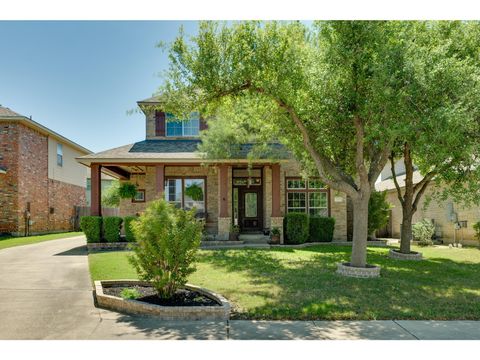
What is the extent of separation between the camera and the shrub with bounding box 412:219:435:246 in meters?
Answer: 15.5

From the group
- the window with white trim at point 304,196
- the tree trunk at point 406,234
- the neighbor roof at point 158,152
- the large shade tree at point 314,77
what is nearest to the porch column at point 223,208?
the neighbor roof at point 158,152

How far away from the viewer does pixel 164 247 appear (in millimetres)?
5707

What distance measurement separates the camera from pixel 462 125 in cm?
655

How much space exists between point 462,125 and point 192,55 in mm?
5774

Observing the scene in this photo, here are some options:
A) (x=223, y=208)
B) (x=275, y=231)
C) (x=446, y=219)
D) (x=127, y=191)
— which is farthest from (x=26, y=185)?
(x=446, y=219)

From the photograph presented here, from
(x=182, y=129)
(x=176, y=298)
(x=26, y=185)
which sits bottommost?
(x=176, y=298)

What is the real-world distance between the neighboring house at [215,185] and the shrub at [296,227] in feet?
1.97

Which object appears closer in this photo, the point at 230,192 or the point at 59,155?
the point at 230,192

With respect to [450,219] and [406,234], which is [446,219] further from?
[406,234]

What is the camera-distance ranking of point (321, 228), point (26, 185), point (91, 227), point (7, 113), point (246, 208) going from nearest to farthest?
point (91, 227) → point (321, 228) → point (246, 208) → point (7, 113) → point (26, 185)

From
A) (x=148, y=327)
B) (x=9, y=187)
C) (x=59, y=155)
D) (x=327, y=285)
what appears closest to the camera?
(x=148, y=327)

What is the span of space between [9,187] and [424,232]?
19193 mm

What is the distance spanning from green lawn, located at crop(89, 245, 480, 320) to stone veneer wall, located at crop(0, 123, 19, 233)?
890 centimetres

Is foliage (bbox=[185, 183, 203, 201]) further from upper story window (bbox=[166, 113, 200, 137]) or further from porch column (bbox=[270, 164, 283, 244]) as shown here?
porch column (bbox=[270, 164, 283, 244])
